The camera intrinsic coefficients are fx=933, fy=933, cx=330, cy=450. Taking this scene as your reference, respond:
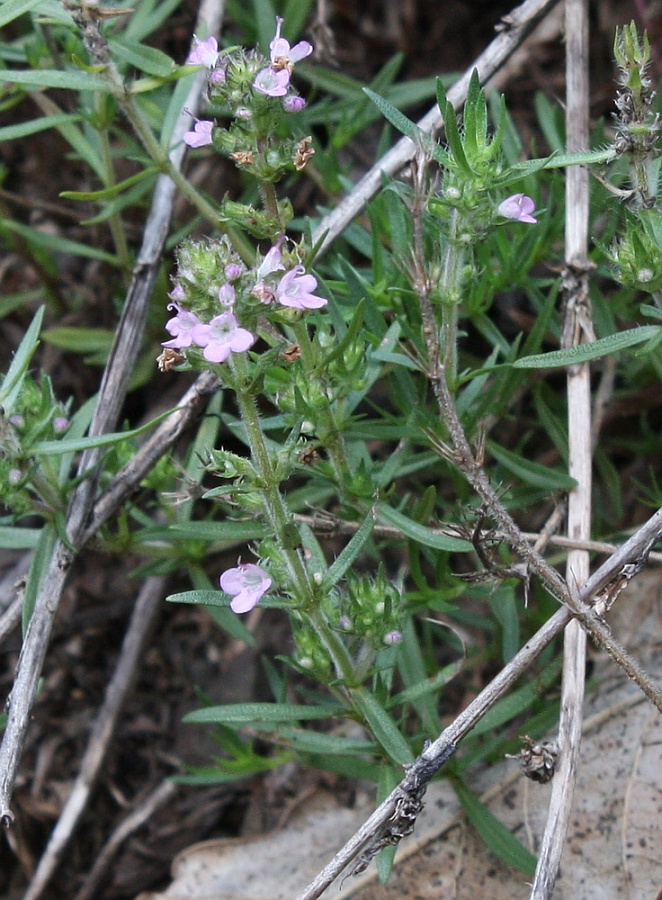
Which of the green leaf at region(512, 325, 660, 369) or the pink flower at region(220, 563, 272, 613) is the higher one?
the green leaf at region(512, 325, 660, 369)

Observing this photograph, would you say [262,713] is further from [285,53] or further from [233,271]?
[285,53]

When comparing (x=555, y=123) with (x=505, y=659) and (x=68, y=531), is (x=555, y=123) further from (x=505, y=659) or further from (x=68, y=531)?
(x=68, y=531)

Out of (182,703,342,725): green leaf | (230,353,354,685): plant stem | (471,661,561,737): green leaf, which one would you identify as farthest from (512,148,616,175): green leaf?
(182,703,342,725): green leaf

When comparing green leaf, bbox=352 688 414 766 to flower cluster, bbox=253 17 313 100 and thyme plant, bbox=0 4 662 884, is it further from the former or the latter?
flower cluster, bbox=253 17 313 100

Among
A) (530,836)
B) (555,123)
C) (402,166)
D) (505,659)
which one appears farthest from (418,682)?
(555,123)

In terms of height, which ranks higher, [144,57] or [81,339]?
[144,57]

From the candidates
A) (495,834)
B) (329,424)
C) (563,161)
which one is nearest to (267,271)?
(329,424)
